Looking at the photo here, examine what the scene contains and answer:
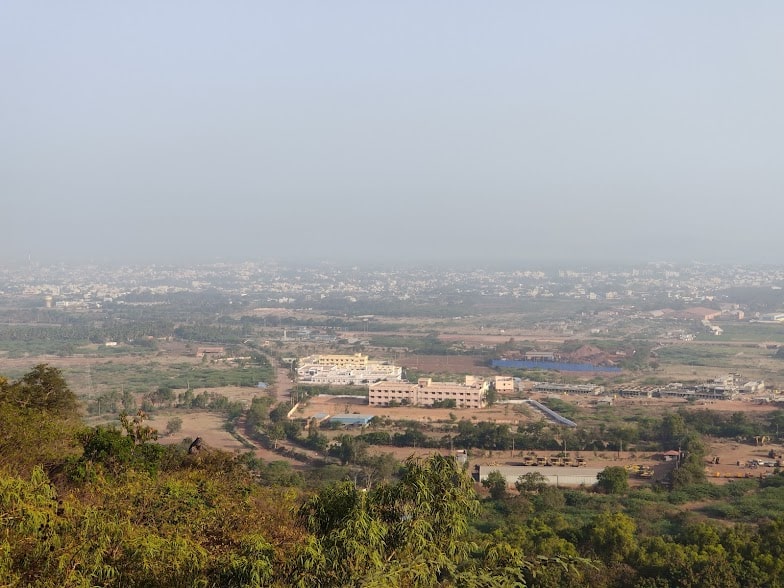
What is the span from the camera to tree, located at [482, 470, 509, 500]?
12742 mm

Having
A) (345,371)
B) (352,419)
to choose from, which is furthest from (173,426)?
(345,371)

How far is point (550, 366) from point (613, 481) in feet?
54.7

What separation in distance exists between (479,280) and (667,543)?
206ft

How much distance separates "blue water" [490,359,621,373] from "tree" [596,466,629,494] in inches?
618

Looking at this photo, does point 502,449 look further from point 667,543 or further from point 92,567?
point 92,567

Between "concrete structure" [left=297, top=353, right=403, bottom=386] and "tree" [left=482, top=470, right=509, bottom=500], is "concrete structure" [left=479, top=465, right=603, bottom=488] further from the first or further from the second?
"concrete structure" [left=297, top=353, right=403, bottom=386]

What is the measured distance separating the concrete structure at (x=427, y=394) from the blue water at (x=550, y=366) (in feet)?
22.4

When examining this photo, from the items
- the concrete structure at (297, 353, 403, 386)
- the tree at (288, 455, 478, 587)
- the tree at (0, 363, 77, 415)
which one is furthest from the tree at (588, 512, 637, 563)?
the concrete structure at (297, 353, 403, 386)

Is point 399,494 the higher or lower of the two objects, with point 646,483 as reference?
higher

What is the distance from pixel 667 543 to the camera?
8953 mm

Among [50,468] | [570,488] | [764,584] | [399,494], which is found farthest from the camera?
[570,488]

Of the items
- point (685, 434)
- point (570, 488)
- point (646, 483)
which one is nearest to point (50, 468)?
point (570, 488)

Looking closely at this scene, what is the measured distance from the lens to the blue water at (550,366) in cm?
2890

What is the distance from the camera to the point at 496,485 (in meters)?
12.9
